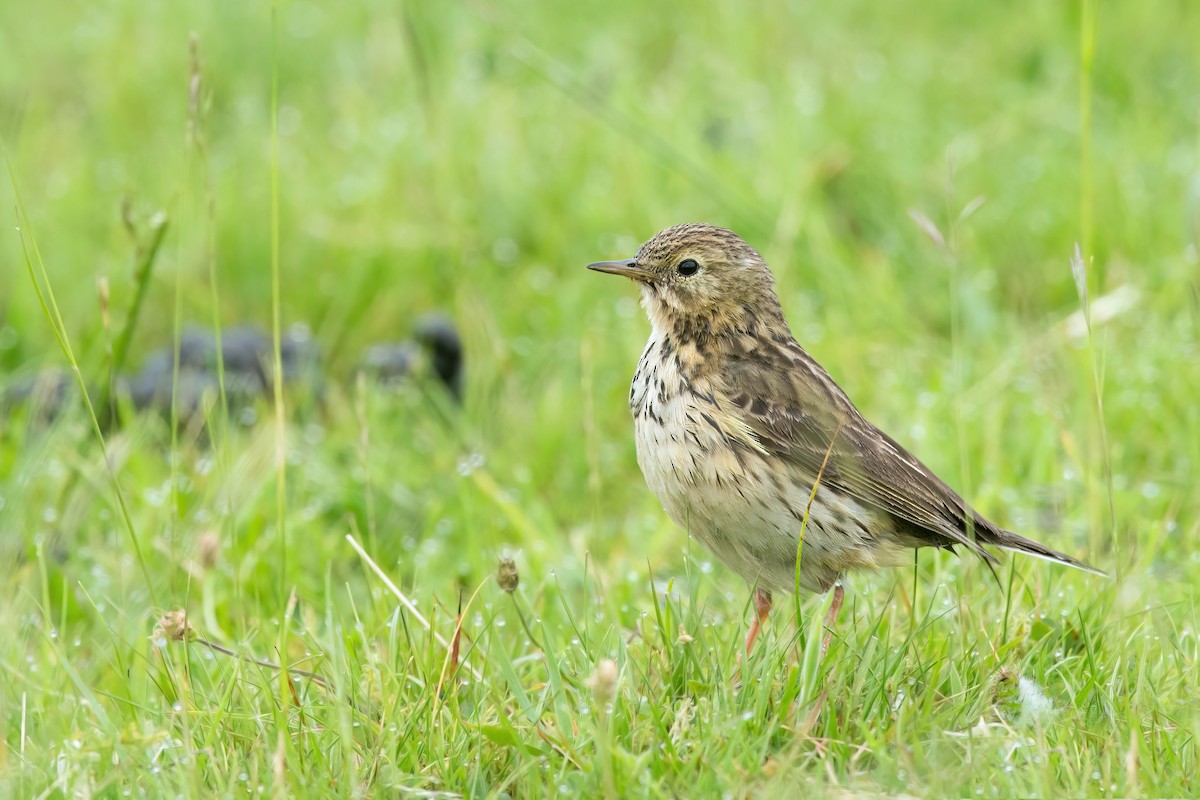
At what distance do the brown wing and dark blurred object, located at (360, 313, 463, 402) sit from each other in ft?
9.10

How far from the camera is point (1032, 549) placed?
431 centimetres

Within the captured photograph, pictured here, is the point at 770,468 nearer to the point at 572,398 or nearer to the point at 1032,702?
the point at 1032,702

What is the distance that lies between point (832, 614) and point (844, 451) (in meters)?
0.47

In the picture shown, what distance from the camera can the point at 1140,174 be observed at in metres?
7.76

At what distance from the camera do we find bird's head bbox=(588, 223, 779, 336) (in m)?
4.83

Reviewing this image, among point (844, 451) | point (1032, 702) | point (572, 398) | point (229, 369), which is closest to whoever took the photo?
point (1032, 702)

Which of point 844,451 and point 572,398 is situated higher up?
point 844,451

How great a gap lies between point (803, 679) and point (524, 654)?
117 cm

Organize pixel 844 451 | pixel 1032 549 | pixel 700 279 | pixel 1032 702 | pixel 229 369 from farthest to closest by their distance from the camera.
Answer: pixel 229 369, pixel 700 279, pixel 844 451, pixel 1032 549, pixel 1032 702

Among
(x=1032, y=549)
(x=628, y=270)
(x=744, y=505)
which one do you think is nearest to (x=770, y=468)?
(x=744, y=505)

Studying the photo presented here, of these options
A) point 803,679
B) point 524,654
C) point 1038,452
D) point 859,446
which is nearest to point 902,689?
point 803,679

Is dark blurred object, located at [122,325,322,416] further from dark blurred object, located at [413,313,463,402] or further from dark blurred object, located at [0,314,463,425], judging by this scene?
dark blurred object, located at [413,313,463,402]

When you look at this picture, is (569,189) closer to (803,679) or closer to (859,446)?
(859,446)

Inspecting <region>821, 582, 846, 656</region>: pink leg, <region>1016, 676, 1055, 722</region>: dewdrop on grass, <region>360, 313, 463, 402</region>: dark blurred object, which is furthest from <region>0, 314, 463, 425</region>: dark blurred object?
<region>1016, 676, 1055, 722</region>: dewdrop on grass
